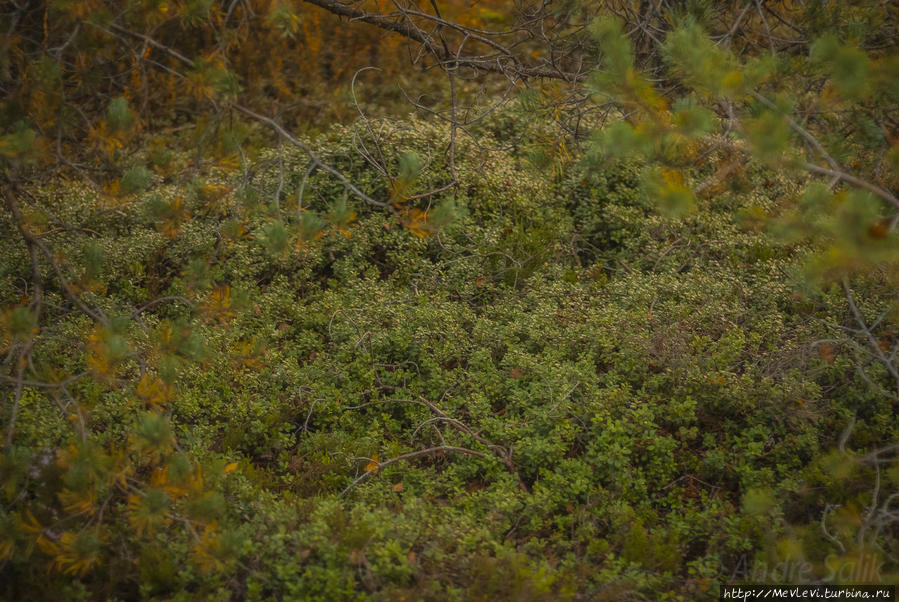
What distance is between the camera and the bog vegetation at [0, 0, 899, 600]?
8.68 feet

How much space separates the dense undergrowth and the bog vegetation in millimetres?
21

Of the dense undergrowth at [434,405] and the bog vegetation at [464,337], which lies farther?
the dense undergrowth at [434,405]

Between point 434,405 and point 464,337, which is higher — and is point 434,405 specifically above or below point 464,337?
below

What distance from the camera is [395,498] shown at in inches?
132

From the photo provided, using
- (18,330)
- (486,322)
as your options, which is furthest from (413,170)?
(486,322)

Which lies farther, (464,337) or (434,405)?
(464,337)

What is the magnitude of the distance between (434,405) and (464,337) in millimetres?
592

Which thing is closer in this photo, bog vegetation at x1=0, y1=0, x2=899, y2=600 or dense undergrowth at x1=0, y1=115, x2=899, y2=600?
bog vegetation at x1=0, y1=0, x2=899, y2=600

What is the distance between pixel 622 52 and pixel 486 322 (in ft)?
7.32

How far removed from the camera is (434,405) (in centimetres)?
393

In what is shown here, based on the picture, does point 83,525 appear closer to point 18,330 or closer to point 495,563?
point 18,330

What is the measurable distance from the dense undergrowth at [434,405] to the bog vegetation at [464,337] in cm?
2

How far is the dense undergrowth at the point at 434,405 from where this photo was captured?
278 cm

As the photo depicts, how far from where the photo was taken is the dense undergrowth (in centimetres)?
278
